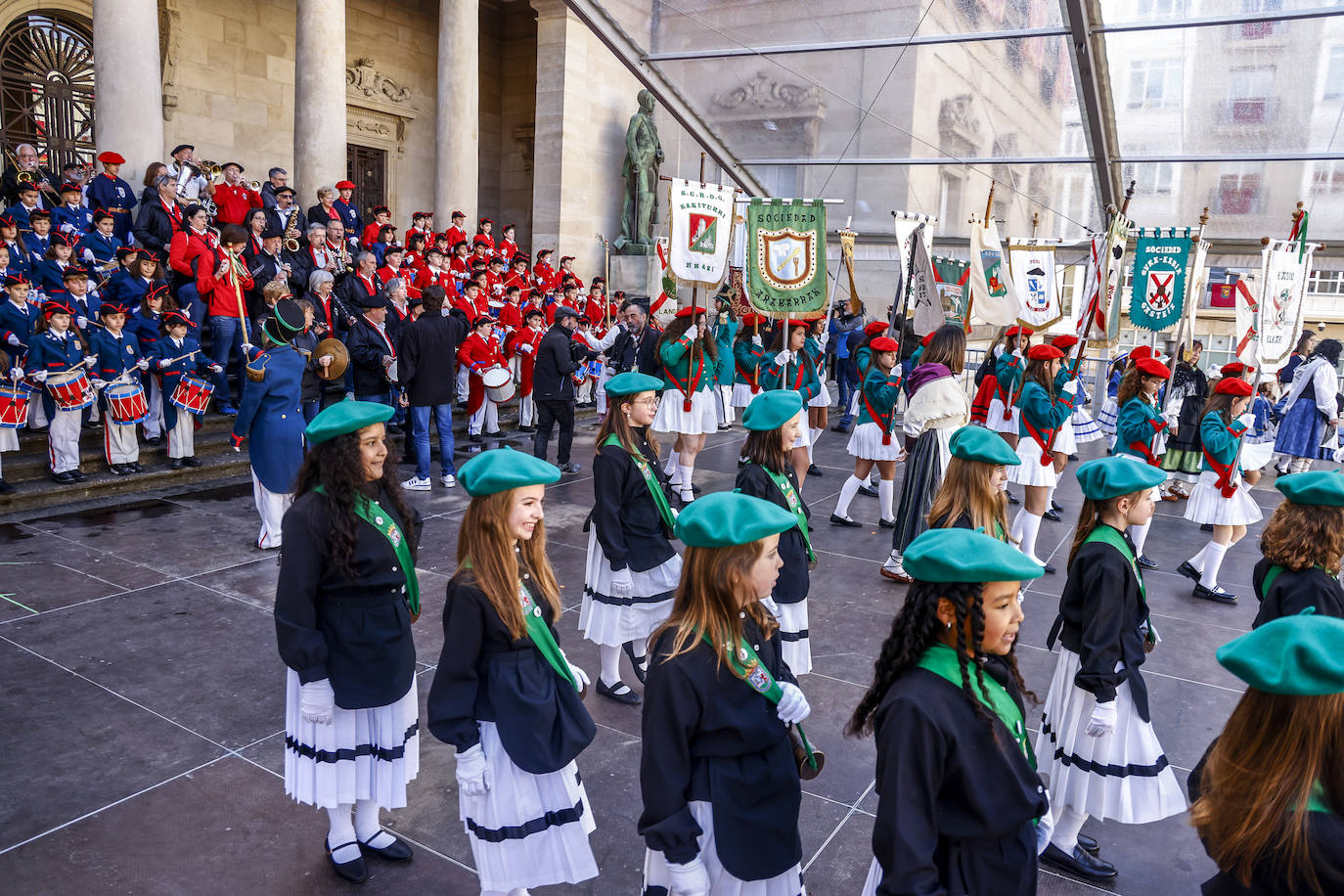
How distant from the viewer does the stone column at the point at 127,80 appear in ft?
37.6

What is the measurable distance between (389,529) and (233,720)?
210cm

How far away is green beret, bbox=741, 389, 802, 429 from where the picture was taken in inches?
180

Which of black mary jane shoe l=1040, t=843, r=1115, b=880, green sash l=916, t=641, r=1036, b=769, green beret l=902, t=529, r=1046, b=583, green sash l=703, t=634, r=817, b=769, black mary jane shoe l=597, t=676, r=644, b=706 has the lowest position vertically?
black mary jane shoe l=1040, t=843, r=1115, b=880

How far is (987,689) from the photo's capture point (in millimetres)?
2158

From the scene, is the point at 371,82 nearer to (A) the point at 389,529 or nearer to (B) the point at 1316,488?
(A) the point at 389,529

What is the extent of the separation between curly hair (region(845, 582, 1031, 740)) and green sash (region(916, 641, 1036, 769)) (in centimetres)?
1

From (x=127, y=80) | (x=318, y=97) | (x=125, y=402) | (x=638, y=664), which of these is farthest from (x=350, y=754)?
(x=318, y=97)

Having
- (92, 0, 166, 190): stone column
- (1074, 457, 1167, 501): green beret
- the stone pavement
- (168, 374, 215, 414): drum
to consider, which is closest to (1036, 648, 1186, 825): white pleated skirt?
the stone pavement

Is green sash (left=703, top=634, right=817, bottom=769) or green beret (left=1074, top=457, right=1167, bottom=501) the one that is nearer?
green sash (left=703, top=634, right=817, bottom=769)

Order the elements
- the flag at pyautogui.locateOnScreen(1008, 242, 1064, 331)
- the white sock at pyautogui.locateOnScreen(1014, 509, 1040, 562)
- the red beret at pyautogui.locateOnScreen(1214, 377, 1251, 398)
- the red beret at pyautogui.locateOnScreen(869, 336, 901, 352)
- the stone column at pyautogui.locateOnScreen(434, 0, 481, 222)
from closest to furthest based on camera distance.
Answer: the red beret at pyautogui.locateOnScreen(1214, 377, 1251, 398)
the white sock at pyautogui.locateOnScreen(1014, 509, 1040, 562)
the red beret at pyautogui.locateOnScreen(869, 336, 901, 352)
the flag at pyautogui.locateOnScreen(1008, 242, 1064, 331)
the stone column at pyautogui.locateOnScreen(434, 0, 481, 222)

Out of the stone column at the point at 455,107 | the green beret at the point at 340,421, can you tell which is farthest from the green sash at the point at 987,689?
the stone column at the point at 455,107

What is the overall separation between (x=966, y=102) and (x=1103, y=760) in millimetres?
9975

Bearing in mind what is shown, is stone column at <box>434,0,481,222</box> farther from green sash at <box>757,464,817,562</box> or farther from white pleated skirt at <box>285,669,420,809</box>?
white pleated skirt at <box>285,669,420,809</box>

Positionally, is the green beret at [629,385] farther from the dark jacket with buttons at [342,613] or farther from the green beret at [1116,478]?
the green beret at [1116,478]
